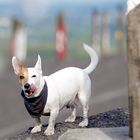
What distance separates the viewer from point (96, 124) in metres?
7.14

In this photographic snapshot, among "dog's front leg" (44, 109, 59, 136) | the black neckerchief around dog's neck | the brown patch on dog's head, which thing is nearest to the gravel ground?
"dog's front leg" (44, 109, 59, 136)

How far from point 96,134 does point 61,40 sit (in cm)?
1627

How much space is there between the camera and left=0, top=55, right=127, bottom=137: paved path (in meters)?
14.2

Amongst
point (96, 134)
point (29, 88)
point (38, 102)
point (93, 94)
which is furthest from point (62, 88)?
point (93, 94)

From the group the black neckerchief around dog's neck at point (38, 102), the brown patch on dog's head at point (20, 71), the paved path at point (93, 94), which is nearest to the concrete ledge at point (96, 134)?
the black neckerchief around dog's neck at point (38, 102)

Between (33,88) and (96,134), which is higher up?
(33,88)

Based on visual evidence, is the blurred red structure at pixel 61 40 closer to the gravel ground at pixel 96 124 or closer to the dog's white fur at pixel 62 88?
the gravel ground at pixel 96 124

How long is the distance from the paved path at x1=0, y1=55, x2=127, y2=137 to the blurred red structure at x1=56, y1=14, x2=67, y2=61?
1.50 m

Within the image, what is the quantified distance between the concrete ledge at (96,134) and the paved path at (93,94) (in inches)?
235

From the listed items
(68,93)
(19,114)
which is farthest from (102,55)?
(68,93)

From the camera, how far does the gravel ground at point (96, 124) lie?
6.54m

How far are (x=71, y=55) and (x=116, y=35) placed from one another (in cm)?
173

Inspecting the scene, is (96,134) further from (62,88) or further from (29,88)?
(29,88)

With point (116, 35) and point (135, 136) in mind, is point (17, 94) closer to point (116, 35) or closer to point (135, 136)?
point (116, 35)
